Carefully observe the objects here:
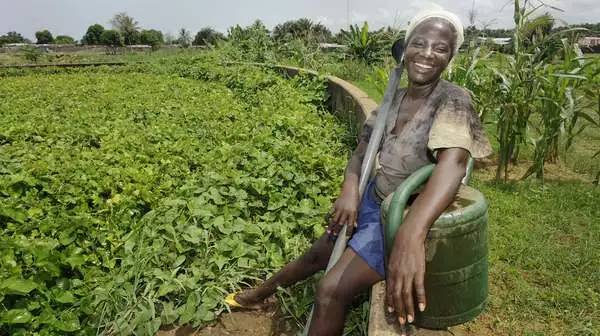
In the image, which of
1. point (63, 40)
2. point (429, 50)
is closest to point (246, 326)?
point (429, 50)

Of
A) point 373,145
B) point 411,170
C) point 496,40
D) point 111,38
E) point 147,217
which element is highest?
point 111,38

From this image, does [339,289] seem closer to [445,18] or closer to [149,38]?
[445,18]

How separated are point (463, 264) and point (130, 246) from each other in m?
2.27

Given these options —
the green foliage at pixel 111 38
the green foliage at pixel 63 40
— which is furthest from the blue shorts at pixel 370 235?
the green foliage at pixel 63 40

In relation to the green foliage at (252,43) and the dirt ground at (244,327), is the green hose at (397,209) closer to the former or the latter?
the dirt ground at (244,327)

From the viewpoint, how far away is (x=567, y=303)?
8.27ft

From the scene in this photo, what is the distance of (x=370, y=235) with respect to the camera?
194 centimetres

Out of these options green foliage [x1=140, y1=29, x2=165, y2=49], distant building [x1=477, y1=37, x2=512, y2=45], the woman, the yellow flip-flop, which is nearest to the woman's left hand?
the woman

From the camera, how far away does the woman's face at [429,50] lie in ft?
5.89

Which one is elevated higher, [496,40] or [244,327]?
[496,40]

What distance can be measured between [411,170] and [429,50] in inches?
18.9

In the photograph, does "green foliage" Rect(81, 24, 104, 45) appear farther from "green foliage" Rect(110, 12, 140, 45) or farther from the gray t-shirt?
the gray t-shirt

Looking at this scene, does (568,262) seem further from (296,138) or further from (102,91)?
(102,91)

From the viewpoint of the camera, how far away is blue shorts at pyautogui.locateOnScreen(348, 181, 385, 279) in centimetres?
187
